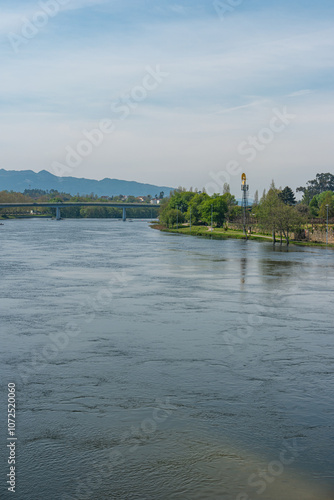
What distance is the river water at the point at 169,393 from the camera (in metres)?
12.2

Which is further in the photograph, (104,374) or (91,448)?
(104,374)

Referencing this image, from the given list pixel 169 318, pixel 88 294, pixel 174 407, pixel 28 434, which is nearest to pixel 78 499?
pixel 28 434

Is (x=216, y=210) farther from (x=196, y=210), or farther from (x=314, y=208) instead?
(x=314, y=208)

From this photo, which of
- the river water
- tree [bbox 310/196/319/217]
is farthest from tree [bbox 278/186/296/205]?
the river water

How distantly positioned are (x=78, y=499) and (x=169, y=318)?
1642 cm

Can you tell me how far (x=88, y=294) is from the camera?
114 ft

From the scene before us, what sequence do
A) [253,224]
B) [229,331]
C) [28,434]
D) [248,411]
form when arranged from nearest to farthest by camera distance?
[28,434] < [248,411] < [229,331] < [253,224]

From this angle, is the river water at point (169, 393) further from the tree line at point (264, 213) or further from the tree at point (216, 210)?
the tree at point (216, 210)

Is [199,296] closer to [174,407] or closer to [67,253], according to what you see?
[174,407]

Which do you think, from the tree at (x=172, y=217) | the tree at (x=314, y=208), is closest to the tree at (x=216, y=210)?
the tree at (x=172, y=217)

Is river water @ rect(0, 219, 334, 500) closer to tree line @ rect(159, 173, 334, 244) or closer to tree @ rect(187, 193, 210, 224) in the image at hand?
tree line @ rect(159, 173, 334, 244)

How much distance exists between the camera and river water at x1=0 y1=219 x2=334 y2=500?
12227 millimetres

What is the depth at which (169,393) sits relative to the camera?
16938mm

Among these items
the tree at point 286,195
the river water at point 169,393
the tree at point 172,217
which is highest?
the tree at point 286,195
